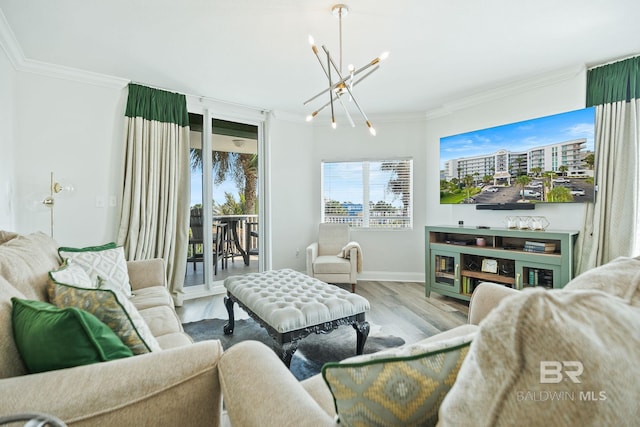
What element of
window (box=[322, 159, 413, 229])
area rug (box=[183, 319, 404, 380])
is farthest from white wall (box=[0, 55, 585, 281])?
area rug (box=[183, 319, 404, 380])

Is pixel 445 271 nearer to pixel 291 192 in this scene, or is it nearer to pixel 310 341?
pixel 310 341

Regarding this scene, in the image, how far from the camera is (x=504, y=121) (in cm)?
341

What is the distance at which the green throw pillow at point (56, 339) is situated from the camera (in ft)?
2.63

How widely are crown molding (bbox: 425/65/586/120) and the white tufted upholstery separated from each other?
3025 millimetres

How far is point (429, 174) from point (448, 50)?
6.37 feet

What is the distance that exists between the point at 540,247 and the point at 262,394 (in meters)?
3.06

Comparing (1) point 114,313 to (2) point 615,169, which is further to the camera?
(2) point 615,169

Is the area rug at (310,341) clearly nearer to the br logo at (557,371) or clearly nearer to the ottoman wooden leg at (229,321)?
the ottoman wooden leg at (229,321)

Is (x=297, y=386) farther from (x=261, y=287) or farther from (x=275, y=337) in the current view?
(x=261, y=287)

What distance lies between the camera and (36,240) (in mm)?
1713

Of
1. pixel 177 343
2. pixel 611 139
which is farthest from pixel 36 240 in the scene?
pixel 611 139

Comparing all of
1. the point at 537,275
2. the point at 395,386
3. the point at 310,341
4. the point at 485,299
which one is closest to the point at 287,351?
the point at 310,341

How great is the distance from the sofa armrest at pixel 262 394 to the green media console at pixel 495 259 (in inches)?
113

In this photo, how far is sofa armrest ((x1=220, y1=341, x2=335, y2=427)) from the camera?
26.5 inches
